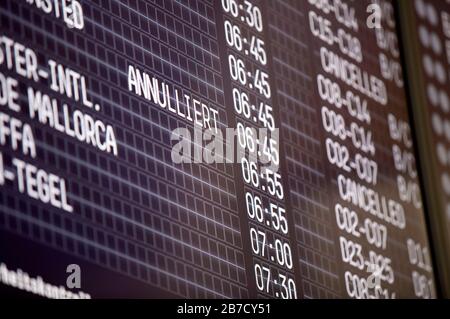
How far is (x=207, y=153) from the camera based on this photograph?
109 inches

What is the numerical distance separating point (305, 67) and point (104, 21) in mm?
839

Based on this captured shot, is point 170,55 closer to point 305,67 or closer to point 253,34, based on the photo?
point 253,34

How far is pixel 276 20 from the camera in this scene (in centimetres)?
316

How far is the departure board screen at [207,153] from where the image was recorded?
2.31 meters

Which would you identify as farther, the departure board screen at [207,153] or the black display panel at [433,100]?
the black display panel at [433,100]

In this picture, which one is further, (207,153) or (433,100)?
(433,100)

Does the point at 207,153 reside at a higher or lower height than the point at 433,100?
lower

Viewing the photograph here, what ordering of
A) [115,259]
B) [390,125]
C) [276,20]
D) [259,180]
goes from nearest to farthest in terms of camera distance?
Answer: [115,259] → [259,180] → [276,20] → [390,125]

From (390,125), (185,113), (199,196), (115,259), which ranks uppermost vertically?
(390,125)

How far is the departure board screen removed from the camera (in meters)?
2.31

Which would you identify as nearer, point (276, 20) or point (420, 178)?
point (276, 20)

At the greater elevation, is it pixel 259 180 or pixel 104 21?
pixel 104 21

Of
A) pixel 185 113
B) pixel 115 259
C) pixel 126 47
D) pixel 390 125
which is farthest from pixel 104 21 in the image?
pixel 390 125

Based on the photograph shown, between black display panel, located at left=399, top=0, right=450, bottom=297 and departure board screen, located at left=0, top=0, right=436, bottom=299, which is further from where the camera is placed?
black display panel, located at left=399, top=0, right=450, bottom=297
